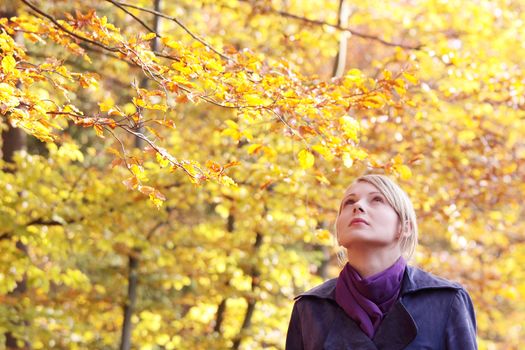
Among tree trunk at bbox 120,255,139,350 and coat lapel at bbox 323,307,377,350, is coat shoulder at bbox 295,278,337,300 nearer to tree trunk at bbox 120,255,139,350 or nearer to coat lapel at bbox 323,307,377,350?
coat lapel at bbox 323,307,377,350

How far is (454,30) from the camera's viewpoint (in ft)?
27.6

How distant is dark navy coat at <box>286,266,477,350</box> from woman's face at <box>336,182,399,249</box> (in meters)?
0.15

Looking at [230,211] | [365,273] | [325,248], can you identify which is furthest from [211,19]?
[365,273]

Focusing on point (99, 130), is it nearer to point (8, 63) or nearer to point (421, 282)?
point (8, 63)

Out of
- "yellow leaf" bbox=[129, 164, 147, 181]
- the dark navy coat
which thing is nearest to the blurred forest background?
"yellow leaf" bbox=[129, 164, 147, 181]

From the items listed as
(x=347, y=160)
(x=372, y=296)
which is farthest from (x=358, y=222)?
(x=347, y=160)

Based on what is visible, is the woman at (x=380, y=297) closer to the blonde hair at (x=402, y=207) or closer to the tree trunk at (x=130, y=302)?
the blonde hair at (x=402, y=207)

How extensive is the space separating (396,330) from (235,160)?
233 cm

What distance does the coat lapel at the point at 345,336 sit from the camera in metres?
2.54

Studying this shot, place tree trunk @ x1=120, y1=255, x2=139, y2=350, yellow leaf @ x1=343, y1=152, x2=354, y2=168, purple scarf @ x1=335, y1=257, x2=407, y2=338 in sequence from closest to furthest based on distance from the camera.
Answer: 1. purple scarf @ x1=335, y1=257, x2=407, y2=338
2. yellow leaf @ x1=343, y1=152, x2=354, y2=168
3. tree trunk @ x1=120, y1=255, x2=139, y2=350

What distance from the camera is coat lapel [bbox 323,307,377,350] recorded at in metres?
2.54

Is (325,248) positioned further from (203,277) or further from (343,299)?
(343,299)

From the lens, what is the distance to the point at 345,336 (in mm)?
2594

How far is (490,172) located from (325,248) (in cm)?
284
